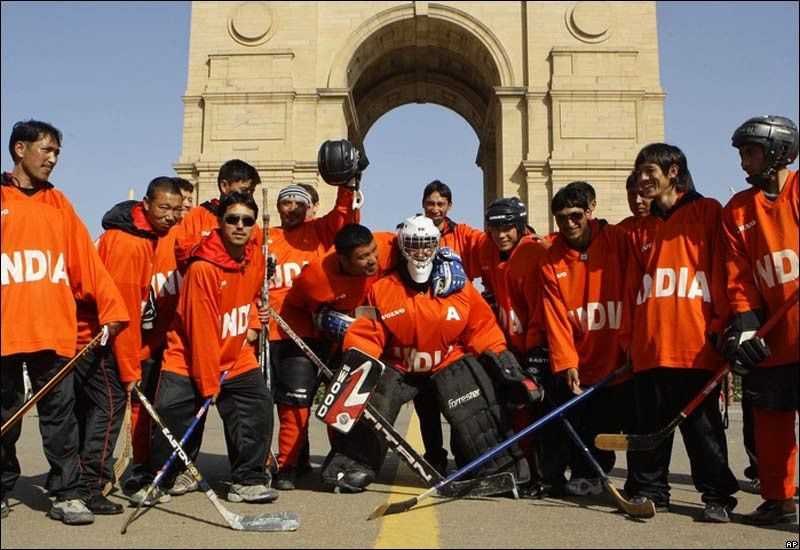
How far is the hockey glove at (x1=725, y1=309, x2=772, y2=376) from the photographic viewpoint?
3.96 m

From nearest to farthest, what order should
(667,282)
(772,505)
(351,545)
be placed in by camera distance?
(351,545) < (772,505) < (667,282)

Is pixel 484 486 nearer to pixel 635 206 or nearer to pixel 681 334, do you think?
pixel 681 334

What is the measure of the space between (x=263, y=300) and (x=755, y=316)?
313cm

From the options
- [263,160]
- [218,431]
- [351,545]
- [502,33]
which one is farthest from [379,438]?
[502,33]

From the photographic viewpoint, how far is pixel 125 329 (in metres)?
4.66

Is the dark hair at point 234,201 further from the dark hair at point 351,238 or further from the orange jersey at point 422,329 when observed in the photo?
the orange jersey at point 422,329

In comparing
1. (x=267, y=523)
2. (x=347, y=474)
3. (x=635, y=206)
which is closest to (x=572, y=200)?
(x=635, y=206)

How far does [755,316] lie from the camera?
4113 millimetres

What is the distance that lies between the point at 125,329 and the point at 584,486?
3.10m

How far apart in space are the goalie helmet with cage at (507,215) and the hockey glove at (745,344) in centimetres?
198

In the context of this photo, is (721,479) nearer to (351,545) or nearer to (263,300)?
(351,545)

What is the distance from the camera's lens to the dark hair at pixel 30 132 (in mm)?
4238

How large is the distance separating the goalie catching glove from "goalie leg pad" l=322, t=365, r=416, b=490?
62cm

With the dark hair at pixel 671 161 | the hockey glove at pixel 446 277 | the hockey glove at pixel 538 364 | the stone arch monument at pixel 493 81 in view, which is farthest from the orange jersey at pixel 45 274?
the stone arch monument at pixel 493 81
